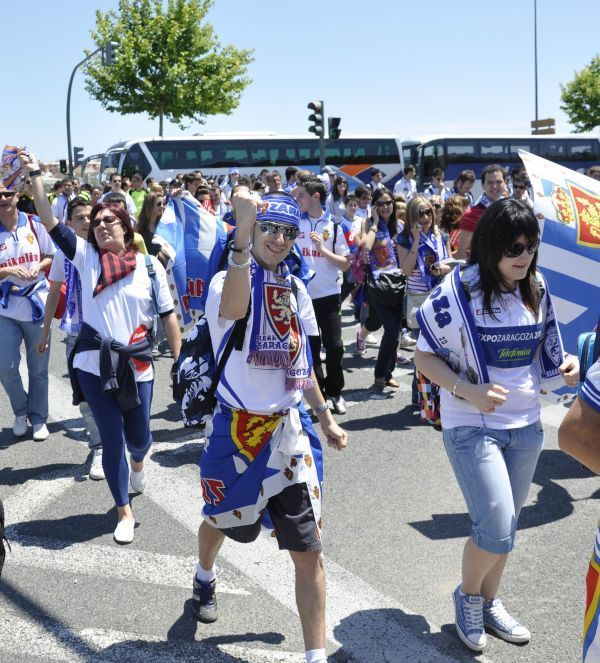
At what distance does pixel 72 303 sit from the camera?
5.57 m

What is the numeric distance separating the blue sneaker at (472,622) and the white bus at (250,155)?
28.9 meters

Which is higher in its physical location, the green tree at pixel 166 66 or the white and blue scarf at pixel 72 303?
the green tree at pixel 166 66

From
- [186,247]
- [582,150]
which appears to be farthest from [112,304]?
[582,150]

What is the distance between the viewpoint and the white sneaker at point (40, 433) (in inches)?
255

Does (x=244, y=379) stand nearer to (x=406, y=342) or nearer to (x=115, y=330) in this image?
(x=115, y=330)

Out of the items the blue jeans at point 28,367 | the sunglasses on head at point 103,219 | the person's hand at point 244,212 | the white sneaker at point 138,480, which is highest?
the person's hand at point 244,212

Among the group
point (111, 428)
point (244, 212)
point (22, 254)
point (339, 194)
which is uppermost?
point (244, 212)

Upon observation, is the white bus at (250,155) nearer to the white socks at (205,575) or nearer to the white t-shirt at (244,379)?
the white socks at (205,575)

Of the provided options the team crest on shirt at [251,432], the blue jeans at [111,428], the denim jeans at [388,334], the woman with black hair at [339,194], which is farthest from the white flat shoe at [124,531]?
the woman with black hair at [339,194]

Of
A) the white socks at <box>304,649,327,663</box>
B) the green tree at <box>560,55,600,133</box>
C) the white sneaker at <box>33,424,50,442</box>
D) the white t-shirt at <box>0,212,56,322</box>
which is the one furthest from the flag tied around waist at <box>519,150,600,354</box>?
the green tree at <box>560,55,600,133</box>

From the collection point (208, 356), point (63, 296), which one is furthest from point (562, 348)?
point (63, 296)

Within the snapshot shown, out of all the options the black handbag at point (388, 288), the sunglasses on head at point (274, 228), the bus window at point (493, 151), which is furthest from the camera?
the bus window at point (493, 151)

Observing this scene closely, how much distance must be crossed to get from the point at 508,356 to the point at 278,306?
38.3 inches

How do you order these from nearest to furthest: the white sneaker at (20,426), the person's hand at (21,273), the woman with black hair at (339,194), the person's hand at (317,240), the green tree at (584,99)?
1. the person's hand at (21,273)
2. the white sneaker at (20,426)
3. the person's hand at (317,240)
4. the woman with black hair at (339,194)
5. the green tree at (584,99)
